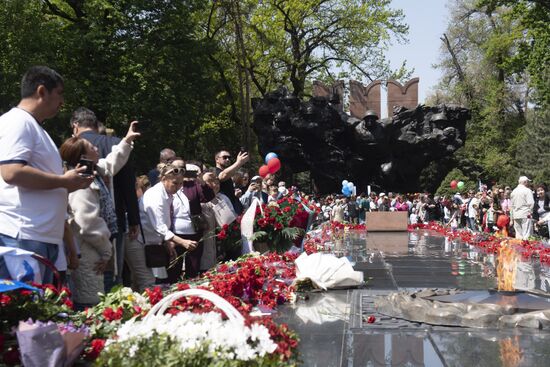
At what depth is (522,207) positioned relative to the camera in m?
16.8

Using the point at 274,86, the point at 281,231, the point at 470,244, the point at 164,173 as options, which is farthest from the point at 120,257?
the point at 274,86

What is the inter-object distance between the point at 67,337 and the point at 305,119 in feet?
97.4

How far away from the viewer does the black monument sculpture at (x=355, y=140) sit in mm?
32688

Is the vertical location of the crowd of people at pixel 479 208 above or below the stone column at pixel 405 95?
below

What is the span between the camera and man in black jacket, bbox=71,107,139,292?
235 inches

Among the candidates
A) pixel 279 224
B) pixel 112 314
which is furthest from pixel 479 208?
pixel 112 314

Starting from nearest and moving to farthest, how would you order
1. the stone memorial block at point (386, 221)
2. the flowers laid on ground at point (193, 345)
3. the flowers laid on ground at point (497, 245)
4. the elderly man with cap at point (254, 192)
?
1. the flowers laid on ground at point (193, 345)
2. the elderly man with cap at point (254, 192)
3. the flowers laid on ground at point (497, 245)
4. the stone memorial block at point (386, 221)

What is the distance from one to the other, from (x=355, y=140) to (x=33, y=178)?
3040 cm

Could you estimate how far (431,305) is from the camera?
6.03 metres

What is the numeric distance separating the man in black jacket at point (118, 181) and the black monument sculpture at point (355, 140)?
2622 cm

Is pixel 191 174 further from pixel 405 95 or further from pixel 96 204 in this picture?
pixel 405 95

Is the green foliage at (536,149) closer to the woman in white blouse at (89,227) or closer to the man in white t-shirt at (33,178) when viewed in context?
the woman in white blouse at (89,227)

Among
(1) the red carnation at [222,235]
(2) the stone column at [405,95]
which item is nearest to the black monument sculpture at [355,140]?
(2) the stone column at [405,95]

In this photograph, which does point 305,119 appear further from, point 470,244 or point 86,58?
point 470,244
